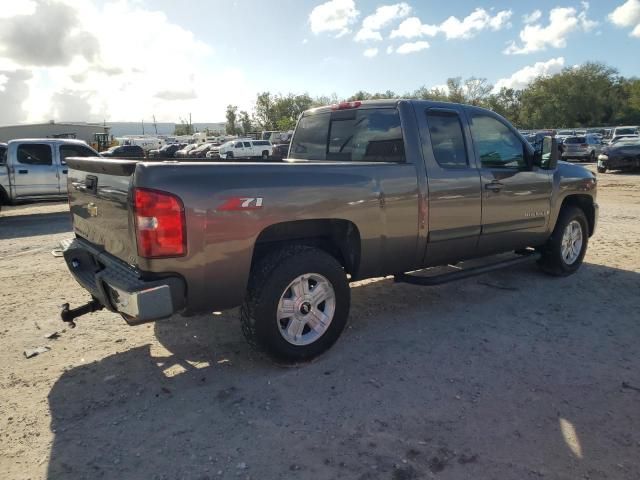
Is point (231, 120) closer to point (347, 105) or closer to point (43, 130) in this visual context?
point (43, 130)

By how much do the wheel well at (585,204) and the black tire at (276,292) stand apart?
12.1 feet

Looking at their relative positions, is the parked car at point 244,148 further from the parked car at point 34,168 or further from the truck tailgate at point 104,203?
the truck tailgate at point 104,203

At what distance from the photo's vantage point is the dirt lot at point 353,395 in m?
2.50

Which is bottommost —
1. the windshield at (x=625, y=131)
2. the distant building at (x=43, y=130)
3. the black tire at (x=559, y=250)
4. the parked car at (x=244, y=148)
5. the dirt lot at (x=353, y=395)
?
the dirt lot at (x=353, y=395)

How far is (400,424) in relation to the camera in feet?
9.27

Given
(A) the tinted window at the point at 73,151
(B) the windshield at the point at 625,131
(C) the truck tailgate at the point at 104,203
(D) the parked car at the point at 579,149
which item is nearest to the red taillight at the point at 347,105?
(C) the truck tailgate at the point at 104,203

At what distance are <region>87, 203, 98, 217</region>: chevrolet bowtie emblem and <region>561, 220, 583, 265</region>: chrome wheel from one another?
16.2 ft

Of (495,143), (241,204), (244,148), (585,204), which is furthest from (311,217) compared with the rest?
(244,148)

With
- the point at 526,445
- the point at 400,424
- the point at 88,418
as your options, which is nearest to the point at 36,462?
the point at 88,418

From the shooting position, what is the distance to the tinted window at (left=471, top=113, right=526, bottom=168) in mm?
4645

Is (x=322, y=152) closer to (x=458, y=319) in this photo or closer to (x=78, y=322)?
(x=458, y=319)

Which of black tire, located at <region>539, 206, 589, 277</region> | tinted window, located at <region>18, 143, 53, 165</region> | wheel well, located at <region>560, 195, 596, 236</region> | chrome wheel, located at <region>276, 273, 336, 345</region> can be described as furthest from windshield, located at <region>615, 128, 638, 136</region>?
chrome wheel, located at <region>276, 273, 336, 345</region>

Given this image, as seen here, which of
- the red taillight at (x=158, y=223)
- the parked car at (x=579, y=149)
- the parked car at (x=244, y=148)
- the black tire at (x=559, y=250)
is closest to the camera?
the red taillight at (x=158, y=223)

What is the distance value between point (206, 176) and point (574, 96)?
273ft
